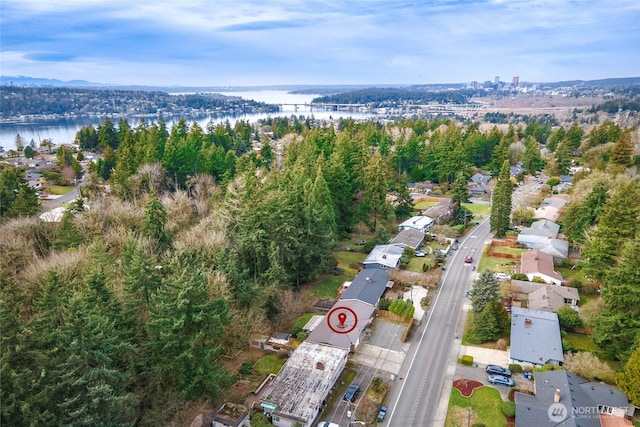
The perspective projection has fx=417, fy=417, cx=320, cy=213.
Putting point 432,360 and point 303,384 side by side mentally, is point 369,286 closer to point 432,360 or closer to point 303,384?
point 432,360

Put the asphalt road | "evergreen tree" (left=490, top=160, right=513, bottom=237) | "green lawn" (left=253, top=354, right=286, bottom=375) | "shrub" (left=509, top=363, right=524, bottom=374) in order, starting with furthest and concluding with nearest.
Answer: "evergreen tree" (left=490, top=160, right=513, bottom=237) < "green lawn" (left=253, top=354, right=286, bottom=375) < "shrub" (left=509, top=363, right=524, bottom=374) < the asphalt road

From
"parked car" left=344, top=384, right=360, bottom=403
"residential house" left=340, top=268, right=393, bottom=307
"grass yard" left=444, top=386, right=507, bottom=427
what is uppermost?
"residential house" left=340, top=268, right=393, bottom=307

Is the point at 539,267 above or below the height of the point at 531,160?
below

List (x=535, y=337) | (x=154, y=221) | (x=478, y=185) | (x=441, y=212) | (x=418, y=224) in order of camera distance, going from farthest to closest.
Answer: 1. (x=478, y=185)
2. (x=441, y=212)
3. (x=418, y=224)
4. (x=154, y=221)
5. (x=535, y=337)

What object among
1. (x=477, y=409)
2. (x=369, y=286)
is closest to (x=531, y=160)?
(x=369, y=286)

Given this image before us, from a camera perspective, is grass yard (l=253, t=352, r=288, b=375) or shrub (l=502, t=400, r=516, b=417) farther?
grass yard (l=253, t=352, r=288, b=375)

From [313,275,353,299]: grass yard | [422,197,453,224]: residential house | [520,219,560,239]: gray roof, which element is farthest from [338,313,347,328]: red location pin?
[520,219,560,239]: gray roof

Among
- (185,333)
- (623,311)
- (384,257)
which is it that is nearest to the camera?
(185,333)

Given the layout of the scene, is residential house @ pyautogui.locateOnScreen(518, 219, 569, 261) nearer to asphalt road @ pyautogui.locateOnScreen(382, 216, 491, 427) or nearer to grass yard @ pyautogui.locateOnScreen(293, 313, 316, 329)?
asphalt road @ pyautogui.locateOnScreen(382, 216, 491, 427)
